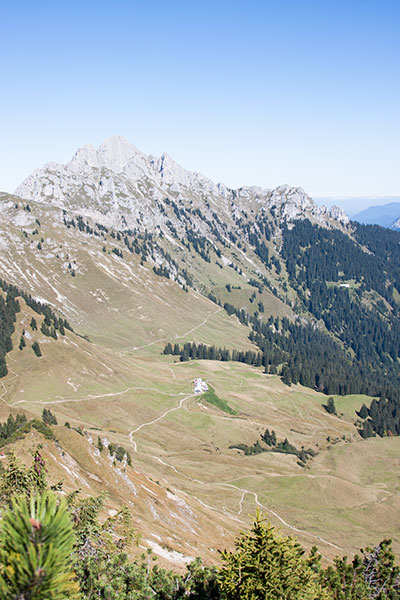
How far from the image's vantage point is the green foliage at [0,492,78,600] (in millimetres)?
10484

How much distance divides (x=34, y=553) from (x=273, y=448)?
149468 millimetres

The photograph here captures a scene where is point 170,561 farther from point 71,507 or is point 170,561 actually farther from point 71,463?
point 71,463

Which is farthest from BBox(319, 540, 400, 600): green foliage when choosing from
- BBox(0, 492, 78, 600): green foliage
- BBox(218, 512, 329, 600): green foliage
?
BBox(0, 492, 78, 600): green foliage

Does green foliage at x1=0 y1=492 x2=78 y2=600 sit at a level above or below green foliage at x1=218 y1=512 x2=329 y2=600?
above

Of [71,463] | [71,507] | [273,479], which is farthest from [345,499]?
[71,507]

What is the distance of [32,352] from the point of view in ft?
528

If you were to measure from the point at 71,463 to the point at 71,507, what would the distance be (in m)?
35.0

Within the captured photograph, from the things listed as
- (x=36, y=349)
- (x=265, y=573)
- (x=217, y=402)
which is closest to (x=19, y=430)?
(x=265, y=573)

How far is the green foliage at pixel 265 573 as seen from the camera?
23.7 metres

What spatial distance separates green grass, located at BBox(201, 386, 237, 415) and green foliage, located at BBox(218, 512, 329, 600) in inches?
5948

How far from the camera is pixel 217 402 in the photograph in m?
178

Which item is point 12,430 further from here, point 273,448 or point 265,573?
point 273,448

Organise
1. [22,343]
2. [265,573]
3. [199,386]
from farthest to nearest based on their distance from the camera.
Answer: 1. [199,386]
2. [22,343]
3. [265,573]

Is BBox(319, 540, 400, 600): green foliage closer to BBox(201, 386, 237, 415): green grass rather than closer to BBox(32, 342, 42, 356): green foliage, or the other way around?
BBox(201, 386, 237, 415): green grass
